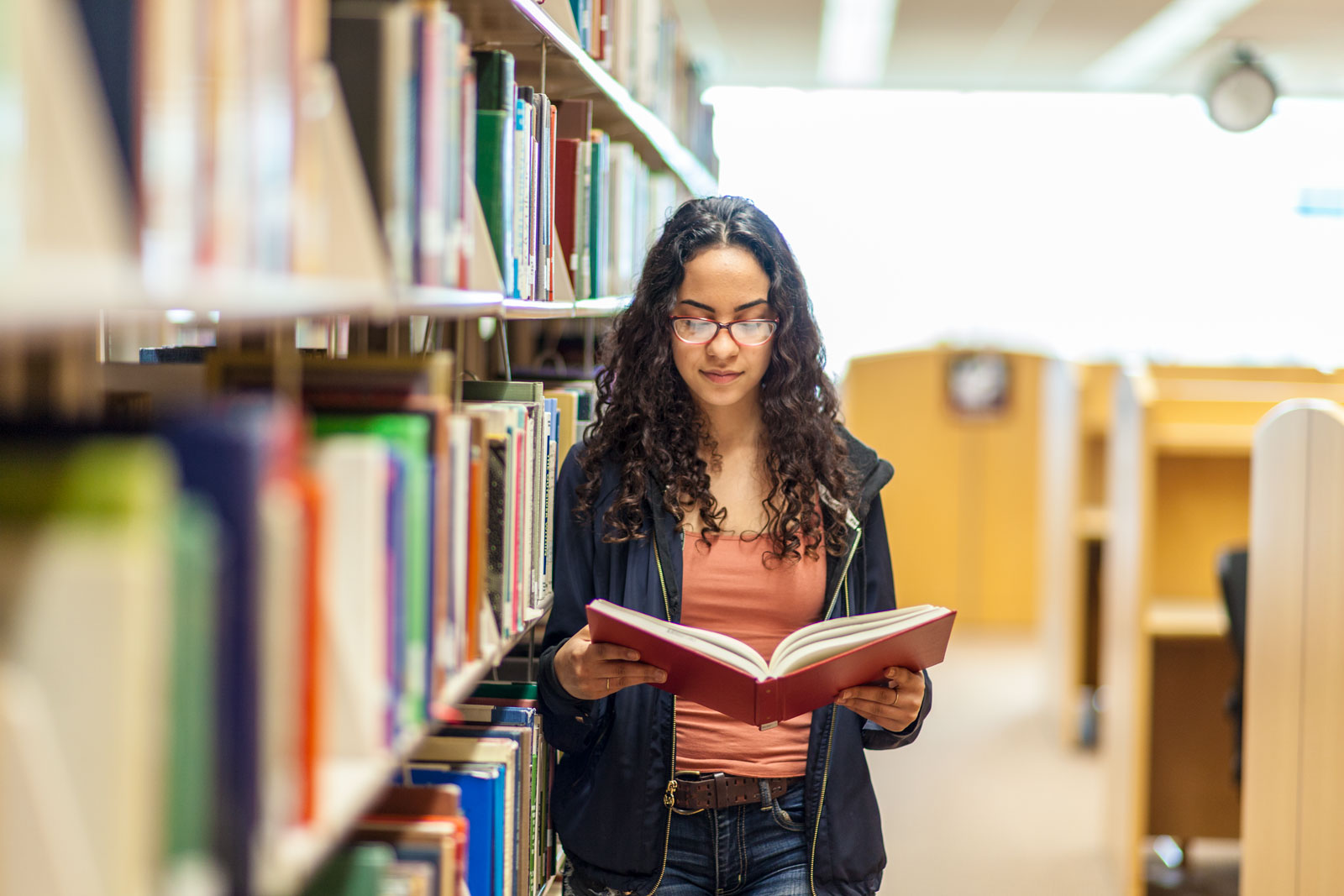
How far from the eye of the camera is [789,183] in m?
8.01

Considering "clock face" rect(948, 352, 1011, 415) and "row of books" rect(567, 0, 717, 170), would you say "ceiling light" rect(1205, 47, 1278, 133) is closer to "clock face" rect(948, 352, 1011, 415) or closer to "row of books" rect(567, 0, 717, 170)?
"clock face" rect(948, 352, 1011, 415)

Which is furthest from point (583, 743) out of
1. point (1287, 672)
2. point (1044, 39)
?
point (1044, 39)

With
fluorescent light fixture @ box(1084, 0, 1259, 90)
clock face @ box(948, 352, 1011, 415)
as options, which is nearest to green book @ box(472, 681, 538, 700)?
clock face @ box(948, 352, 1011, 415)

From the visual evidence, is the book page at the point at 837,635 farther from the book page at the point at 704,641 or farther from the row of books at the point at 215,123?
the row of books at the point at 215,123

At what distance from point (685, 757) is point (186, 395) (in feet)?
2.52

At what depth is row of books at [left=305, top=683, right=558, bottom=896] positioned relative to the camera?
100 cm

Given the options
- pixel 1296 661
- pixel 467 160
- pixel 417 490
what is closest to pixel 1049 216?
pixel 1296 661

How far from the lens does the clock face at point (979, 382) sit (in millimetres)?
6262

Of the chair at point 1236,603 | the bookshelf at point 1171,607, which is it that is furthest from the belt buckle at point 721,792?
the bookshelf at point 1171,607

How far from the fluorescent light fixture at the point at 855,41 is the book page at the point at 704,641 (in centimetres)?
486

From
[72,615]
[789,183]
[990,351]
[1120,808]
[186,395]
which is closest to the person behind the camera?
[72,615]

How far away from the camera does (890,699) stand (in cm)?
149

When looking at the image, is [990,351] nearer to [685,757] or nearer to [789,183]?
[789,183]

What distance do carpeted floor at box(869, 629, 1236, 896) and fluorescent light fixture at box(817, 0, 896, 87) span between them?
10.3 ft
